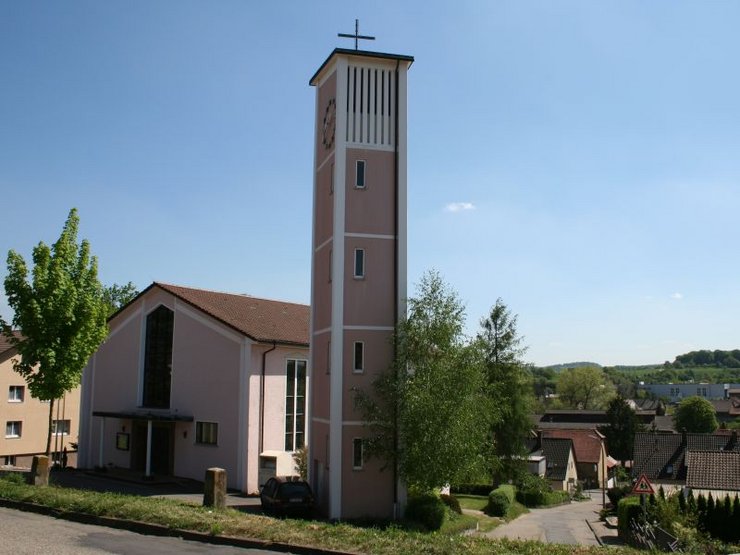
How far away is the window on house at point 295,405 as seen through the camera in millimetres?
31281

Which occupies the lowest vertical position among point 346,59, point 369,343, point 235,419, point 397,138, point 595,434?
point 595,434

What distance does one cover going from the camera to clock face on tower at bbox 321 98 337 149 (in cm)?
2756

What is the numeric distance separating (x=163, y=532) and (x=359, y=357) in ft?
39.3

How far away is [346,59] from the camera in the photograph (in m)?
27.2

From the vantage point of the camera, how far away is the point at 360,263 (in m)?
26.5

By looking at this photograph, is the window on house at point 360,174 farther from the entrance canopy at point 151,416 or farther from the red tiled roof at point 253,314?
the entrance canopy at point 151,416

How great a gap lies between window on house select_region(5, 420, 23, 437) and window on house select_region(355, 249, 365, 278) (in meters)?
29.7

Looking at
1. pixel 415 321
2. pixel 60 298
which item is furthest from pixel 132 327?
pixel 415 321

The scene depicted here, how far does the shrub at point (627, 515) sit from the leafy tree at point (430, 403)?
9.19 metres

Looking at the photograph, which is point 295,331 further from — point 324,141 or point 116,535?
point 116,535

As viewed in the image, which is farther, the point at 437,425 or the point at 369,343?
the point at 369,343

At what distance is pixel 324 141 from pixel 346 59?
3.43m

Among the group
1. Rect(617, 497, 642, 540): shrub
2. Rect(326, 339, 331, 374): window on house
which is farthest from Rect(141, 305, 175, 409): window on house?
Rect(617, 497, 642, 540): shrub

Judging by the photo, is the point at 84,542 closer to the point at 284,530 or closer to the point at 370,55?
the point at 284,530
